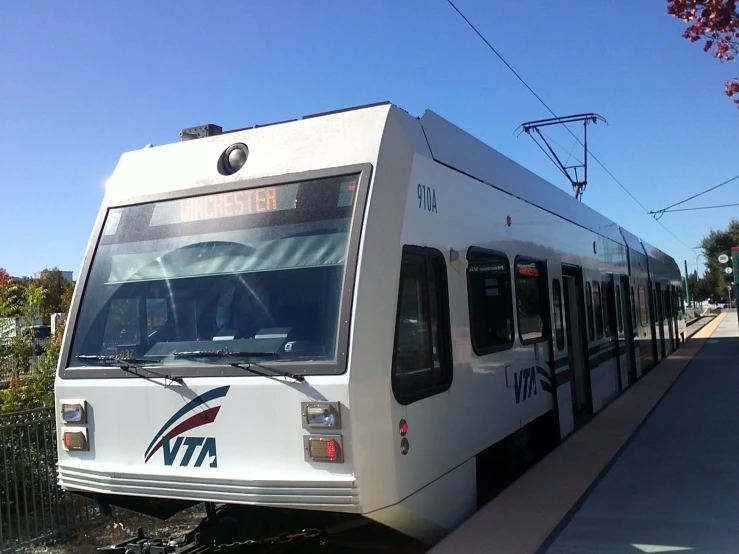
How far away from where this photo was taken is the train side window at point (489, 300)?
537 centimetres

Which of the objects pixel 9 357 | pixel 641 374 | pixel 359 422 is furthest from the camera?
pixel 641 374

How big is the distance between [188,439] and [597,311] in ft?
23.4

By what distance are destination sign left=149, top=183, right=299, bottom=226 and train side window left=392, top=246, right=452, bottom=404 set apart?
83 cm

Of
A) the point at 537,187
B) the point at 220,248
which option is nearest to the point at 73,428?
the point at 220,248

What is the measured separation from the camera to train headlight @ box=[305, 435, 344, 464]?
12.3ft

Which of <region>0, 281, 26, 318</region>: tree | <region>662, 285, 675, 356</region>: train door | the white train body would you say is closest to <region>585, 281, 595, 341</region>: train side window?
the white train body

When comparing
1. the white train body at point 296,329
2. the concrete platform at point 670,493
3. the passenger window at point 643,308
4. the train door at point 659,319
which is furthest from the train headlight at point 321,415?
the train door at point 659,319

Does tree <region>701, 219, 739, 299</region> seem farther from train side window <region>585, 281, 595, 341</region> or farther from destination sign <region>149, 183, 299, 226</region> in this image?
destination sign <region>149, 183, 299, 226</region>

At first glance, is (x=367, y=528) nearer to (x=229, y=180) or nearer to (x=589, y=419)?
(x=229, y=180)

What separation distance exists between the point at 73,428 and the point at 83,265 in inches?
44.1

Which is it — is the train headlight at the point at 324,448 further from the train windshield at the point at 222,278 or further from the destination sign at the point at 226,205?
the destination sign at the point at 226,205

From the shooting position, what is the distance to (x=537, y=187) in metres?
7.74

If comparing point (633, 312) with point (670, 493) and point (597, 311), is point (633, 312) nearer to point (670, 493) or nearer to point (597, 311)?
point (597, 311)

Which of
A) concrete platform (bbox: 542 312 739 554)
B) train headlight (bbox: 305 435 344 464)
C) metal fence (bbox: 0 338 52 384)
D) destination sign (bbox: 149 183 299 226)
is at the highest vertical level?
destination sign (bbox: 149 183 299 226)
